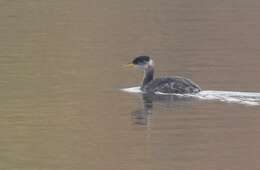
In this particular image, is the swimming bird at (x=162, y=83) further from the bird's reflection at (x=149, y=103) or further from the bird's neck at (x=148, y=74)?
the bird's reflection at (x=149, y=103)

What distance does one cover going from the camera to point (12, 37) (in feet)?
143

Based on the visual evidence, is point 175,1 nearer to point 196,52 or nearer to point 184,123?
point 196,52

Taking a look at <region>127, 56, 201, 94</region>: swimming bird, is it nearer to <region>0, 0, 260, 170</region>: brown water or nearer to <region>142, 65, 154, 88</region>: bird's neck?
<region>142, 65, 154, 88</region>: bird's neck

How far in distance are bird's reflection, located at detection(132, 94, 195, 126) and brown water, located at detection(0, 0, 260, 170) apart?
51mm

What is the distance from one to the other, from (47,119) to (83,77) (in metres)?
7.36

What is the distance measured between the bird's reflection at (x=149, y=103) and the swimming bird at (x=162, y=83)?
0.74 ft

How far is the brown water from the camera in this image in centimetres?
2142

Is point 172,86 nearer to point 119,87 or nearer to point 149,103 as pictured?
point 149,103

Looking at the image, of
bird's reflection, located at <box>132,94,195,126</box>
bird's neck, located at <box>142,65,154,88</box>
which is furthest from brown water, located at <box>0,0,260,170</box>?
bird's neck, located at <box>142,65,154,88</box>

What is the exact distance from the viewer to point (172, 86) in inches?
1160

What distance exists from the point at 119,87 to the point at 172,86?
1728 mm

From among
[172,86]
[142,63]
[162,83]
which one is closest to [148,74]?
[142,63]

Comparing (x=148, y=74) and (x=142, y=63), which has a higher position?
(x=142, y=63)

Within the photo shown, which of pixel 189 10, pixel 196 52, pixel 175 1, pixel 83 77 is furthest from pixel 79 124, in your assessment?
pixel 175 1
